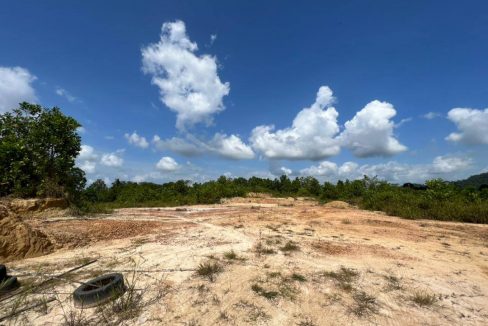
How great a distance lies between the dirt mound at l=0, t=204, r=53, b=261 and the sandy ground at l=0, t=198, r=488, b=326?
0.36 meters

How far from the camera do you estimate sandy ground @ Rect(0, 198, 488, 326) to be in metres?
3.82

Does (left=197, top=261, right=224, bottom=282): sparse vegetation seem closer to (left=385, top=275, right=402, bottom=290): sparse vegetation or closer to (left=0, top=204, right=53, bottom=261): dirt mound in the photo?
(left=385, top=275, right=402, bottom=290): sparse vegetation

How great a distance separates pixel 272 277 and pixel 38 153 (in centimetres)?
1331

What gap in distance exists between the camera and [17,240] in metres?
6.91

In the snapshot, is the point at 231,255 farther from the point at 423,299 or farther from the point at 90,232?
the point at 90,232

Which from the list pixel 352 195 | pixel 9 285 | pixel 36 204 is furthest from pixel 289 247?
pixel 352 195

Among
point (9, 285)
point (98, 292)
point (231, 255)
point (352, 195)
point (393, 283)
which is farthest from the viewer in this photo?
point (352, 195)

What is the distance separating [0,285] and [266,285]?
4.14m

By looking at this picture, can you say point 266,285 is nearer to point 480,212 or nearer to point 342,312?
point 342,312

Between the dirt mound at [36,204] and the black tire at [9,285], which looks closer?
the black tire at [9,285]

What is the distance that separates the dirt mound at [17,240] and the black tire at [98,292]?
3.61m

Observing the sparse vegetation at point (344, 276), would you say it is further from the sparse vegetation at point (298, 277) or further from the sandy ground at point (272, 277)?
the sparse vegetation at point (298, 277)

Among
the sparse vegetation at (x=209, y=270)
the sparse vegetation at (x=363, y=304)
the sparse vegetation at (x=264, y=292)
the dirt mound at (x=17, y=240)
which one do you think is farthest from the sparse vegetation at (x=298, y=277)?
the dirt mound at (x=17, y=240)

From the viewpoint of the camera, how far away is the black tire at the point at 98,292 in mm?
3992
